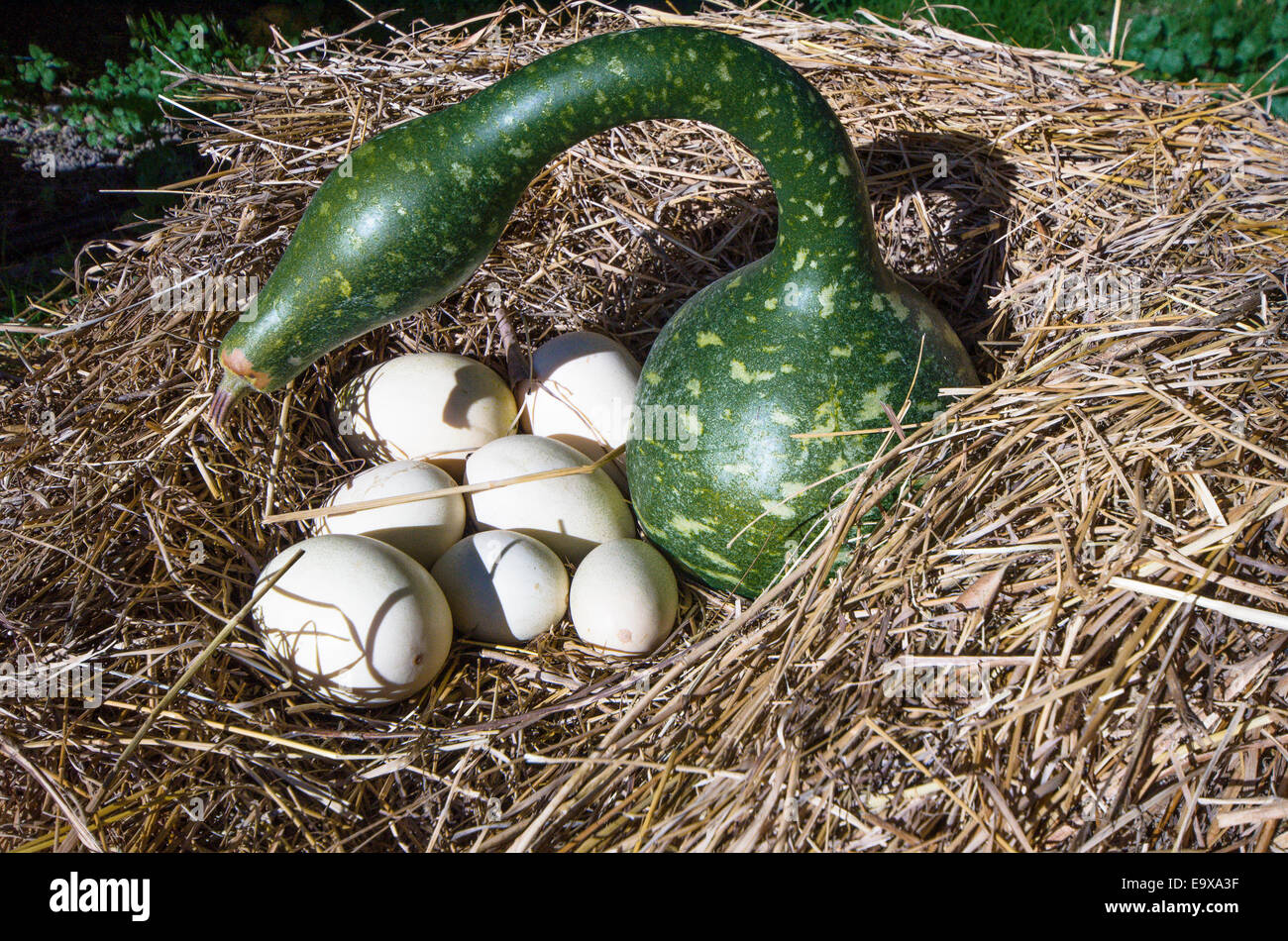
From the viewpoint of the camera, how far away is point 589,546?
206 centimetres

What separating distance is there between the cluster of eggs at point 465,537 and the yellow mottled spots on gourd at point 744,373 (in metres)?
0.43

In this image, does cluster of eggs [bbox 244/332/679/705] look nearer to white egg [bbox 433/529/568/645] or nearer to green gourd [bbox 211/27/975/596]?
white egg [bbox 433/529/568/645]

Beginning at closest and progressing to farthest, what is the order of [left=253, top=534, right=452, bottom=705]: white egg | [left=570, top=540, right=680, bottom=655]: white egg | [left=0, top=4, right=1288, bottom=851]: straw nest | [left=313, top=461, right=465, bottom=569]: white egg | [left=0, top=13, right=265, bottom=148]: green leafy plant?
1. [left=0, top=4, right=1288, bottom=851]: straw nest
2. [left=253, top=534, right=452, bottom=705]: white egg
3. [left=570, top=540, right=680, bottom=655]: white egg
4. [left=313, top=461, right=465, bottom=569]: white egg
5. [left=0, top=13, right=265, bottom=148]: green leafy plant

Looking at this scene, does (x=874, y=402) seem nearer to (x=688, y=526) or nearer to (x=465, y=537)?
(x=688, y=526)

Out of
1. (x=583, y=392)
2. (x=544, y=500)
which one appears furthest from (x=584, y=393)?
(x=544, y=500)

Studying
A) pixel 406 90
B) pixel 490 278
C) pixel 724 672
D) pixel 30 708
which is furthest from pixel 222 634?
pixel 406 90

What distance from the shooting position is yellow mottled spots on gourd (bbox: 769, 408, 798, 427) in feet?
5.71

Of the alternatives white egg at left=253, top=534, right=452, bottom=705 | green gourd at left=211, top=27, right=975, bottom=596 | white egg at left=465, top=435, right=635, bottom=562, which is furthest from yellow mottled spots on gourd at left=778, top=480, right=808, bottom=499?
white egg at left=253, top=534, right=452, bottom=705

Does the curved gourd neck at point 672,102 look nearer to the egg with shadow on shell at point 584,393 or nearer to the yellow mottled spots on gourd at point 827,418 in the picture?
the yellow mottled spots on gourd at point 827,418

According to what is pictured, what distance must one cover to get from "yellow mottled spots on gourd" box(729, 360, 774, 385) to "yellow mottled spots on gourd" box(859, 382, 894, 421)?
18 cm

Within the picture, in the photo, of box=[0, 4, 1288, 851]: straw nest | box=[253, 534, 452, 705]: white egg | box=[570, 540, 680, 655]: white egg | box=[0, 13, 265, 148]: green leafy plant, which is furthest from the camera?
box=[0, 13, 265, 148]: green leafy plant

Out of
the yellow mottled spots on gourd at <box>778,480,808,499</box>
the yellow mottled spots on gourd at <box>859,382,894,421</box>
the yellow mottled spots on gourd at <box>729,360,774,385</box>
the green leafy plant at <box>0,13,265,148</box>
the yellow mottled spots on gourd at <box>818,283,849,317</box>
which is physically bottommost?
the yellow mottled spots on gourd at <box>778,480,808,499</box>

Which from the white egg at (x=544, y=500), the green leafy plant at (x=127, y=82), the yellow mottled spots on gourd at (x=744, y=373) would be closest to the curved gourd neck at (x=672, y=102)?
the yellow mottled spots on gourd at (x=744, y=373)
